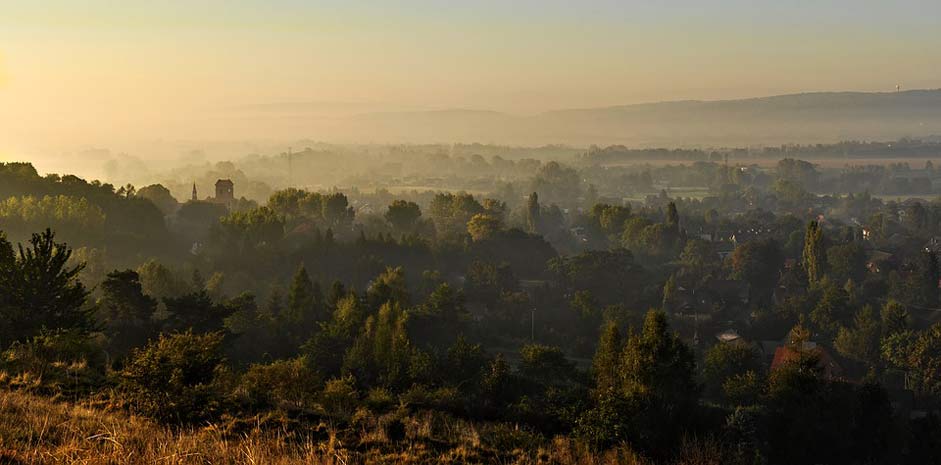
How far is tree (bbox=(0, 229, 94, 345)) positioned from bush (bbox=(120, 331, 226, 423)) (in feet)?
42.5

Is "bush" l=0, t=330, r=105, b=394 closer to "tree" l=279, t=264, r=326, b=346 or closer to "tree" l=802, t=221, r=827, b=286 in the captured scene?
"tree" l=279, t=264, r=326, b=346

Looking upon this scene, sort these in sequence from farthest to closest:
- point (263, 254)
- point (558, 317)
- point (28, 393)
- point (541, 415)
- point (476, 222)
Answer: point (476, 222) < point (263, 254) < point (558, 317) < point (541, 415) < point (28, 393)

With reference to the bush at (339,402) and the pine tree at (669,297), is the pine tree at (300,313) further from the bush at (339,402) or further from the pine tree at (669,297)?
the pine tree at (669,297)

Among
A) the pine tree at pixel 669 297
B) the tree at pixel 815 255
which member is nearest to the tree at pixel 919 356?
the pine tree at pixel 669 297

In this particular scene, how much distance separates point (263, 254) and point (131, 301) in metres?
36.8

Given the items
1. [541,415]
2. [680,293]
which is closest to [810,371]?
[541,415]

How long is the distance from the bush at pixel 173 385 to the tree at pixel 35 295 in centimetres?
1294

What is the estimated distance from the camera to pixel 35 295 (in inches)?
1002

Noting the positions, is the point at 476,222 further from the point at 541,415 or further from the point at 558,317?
the point at 541,415

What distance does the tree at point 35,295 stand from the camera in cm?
2484

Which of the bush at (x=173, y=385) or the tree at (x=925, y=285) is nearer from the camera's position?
the bush at (x=173, y=385)

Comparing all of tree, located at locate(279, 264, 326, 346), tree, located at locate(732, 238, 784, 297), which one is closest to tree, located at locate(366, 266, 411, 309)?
tree, located at locate(279, 264, 326, 346)

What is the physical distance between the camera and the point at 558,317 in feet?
213

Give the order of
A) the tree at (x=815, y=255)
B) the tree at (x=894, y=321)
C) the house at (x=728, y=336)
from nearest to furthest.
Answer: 1. the tree at (x=894, y=321)
2. the house at (x=728, y=336)
3. the tree at (x=815, y=255)
